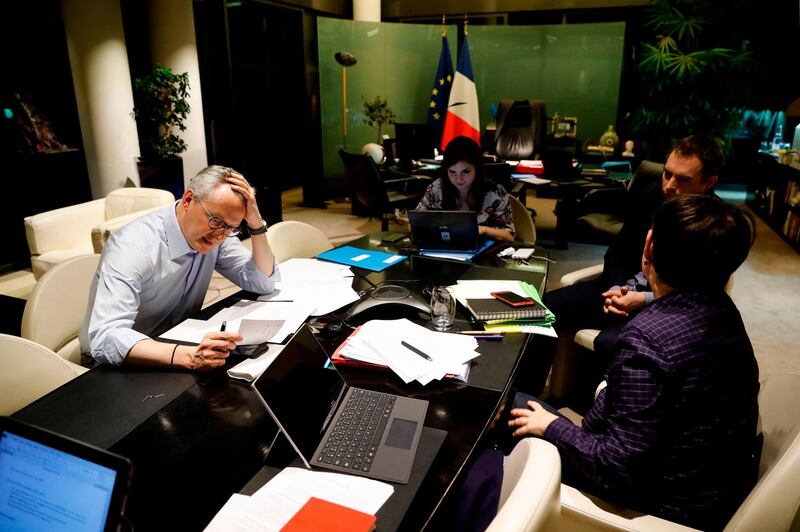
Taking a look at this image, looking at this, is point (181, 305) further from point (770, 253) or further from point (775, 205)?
point (775, 205)

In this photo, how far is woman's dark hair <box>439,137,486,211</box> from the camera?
2.87m

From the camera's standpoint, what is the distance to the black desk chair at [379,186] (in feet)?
15.3

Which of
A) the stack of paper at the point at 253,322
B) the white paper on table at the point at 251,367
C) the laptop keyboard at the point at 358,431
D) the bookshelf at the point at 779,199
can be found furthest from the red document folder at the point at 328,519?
the bookshelf at the point at 779,199

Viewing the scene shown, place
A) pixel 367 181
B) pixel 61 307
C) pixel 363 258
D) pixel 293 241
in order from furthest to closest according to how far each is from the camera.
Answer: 1. pixel 367 181
2. pixel 293 241
3. pixel 363 258
4. pixel 61 307

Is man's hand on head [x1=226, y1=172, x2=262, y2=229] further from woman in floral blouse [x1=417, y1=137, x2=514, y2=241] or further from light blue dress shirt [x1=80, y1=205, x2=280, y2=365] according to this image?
woman in floral blouse [x1=417, y1=137, x2=514, y2=241]

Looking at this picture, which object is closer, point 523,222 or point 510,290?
point 510,290

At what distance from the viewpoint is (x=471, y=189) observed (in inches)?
116

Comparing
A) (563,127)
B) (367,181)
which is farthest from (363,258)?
(563,127)

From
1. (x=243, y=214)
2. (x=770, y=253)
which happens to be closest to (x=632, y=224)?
(x=243, y=214)

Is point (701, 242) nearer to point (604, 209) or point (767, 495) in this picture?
point (767, 495)

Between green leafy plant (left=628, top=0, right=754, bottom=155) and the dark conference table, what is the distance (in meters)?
5.82

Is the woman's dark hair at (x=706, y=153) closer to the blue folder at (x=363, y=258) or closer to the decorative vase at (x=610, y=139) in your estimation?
the blue folder at (x=363, y=258)

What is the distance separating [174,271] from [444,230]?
119cm

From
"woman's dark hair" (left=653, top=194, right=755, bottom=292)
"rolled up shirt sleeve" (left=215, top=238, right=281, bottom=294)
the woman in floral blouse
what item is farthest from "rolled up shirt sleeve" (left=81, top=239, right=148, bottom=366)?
the woman in floral blouse
